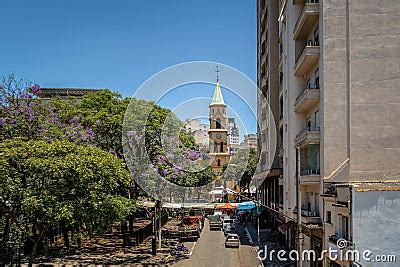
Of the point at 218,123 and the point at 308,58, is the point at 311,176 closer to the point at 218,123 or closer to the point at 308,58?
the point at 308,58

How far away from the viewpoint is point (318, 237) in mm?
23172

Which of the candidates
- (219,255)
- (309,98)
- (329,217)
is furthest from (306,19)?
(219,255)

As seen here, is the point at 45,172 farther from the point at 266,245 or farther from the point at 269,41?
the point at 269,41

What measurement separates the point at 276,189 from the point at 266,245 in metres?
6.15

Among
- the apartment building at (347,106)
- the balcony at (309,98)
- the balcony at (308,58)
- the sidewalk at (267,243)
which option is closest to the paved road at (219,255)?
the sidewalk at (267,243)

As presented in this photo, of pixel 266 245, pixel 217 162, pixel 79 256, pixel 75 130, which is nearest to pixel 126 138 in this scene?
pixel 75 130

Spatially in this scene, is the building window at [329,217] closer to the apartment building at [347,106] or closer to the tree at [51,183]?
the apartment building at [347,106]

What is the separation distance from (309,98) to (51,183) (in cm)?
1148

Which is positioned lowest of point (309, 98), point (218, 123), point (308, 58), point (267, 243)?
point (267, 243)

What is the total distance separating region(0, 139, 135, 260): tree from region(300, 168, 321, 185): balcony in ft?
28.1

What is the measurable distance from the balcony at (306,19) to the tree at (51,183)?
1095 cm

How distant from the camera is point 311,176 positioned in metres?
23.0

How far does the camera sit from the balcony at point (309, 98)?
2295 cm

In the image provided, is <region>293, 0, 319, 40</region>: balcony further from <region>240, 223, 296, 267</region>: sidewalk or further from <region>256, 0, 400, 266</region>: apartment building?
<region>240, 223, 296, 267</region>: sidewalk
